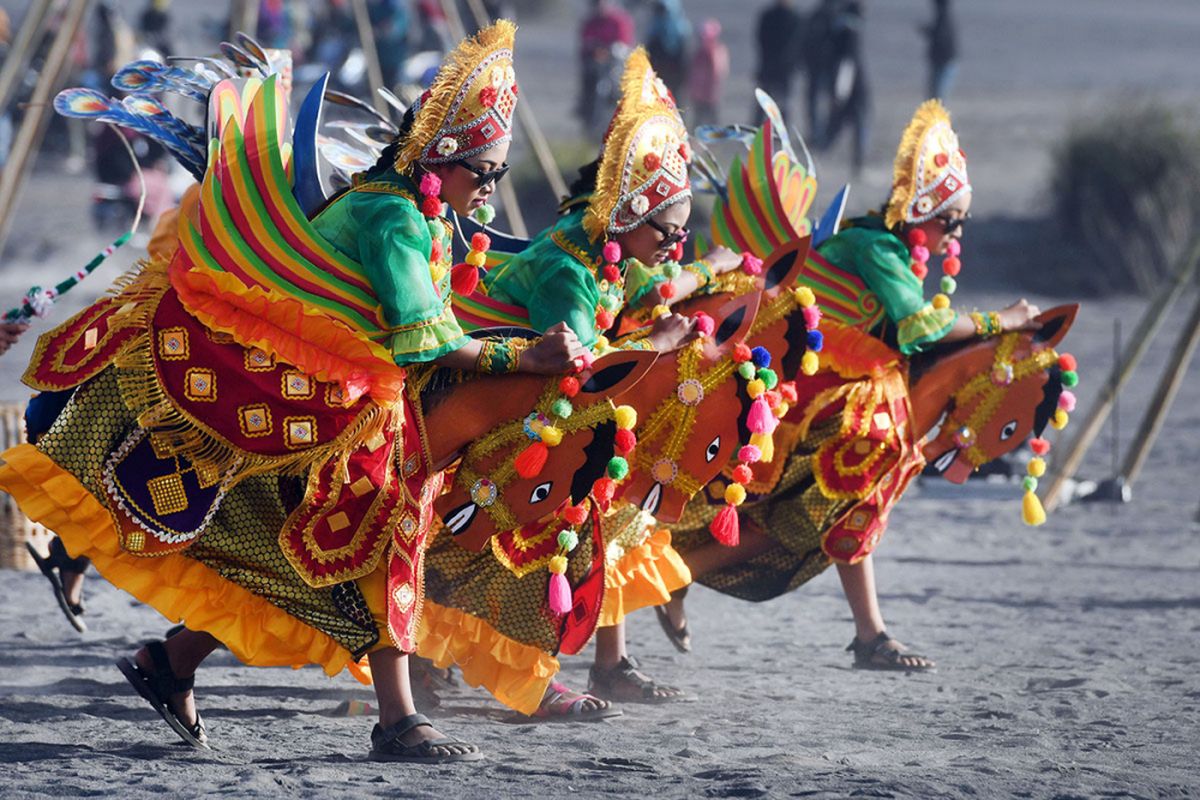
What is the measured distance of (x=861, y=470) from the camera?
5.85 meters

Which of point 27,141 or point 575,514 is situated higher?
point 27,141

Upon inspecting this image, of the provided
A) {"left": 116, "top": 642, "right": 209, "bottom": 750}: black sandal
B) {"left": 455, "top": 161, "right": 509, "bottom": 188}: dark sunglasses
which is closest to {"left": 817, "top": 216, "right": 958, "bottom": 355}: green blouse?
{"left": 455, "top": 161, "right": 509, "bottom": 188}: dark sunglasses

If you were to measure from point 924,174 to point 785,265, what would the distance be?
0.75 metres

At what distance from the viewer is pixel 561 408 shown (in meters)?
4.65

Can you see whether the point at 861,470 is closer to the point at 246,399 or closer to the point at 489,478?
the point at 489,478

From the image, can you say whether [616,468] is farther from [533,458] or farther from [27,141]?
[27,141]

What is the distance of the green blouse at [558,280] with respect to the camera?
498 cm

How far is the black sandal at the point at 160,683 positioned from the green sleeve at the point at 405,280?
102cm

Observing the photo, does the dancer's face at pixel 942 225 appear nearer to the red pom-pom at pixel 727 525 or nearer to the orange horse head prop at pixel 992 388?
the orange horse head prop at pixel 992 388

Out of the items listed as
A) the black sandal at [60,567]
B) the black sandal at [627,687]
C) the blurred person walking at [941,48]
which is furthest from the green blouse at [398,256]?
the blurred person walking at [941,48]

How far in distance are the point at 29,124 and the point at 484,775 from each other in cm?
510

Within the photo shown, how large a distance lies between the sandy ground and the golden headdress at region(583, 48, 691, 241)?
1415 millimetres

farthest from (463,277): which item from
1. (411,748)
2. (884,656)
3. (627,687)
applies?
(884,656)

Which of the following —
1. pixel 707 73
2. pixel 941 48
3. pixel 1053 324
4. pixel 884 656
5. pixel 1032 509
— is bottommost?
pixel 884 656
